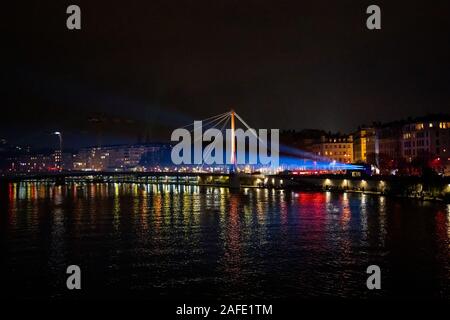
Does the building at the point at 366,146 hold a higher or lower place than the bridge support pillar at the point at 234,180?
higher

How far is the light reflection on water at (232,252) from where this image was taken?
17.4 metres

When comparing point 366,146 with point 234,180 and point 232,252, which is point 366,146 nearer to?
point 234,180

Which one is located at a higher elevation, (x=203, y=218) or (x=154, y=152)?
(x=154, y=152)

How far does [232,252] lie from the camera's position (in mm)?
23312

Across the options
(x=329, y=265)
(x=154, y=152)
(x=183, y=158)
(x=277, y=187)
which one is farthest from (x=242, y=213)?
(x=154, y=152)

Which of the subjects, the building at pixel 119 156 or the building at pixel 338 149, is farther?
the building at pixel 119 156

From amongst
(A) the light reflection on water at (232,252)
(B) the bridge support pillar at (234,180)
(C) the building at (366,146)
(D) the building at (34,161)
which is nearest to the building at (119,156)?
(D) the building at (34,161)

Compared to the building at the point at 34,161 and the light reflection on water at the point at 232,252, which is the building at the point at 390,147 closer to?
the light reflection on water at the point at 232,252

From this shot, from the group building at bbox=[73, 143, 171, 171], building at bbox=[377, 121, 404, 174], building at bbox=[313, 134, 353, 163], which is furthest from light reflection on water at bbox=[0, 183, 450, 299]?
building at bbox=[73, 143, 171, 171]

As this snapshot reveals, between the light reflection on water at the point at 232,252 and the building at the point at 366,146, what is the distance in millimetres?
48865

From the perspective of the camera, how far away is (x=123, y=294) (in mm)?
16688
